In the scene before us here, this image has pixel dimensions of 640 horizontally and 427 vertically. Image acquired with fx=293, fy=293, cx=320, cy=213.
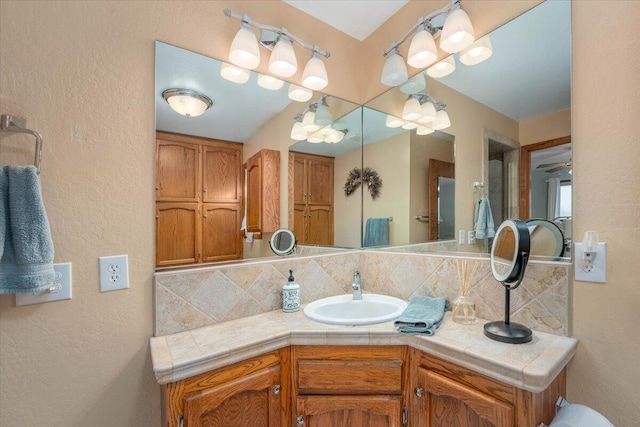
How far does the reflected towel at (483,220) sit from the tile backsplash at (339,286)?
12cm

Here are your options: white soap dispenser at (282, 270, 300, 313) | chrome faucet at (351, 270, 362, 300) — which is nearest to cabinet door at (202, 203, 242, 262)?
white soap dispenser at (282, 270, 300, 313)

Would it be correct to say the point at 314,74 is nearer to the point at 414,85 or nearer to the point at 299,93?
the point at 299,93

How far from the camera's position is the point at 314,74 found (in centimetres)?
155

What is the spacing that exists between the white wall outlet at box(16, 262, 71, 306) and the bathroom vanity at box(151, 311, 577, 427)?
346 millimetres

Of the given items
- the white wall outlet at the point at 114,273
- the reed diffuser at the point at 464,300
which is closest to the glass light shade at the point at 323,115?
the reed diffuser at the point at 464,300

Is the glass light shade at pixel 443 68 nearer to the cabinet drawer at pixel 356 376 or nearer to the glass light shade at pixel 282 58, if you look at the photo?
the glass light shade at pixel 282 58

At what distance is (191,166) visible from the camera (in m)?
1.28

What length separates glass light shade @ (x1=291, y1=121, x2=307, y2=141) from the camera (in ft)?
5.50

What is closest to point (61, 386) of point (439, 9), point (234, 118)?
point (234, 118)

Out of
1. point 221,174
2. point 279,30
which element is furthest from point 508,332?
point 279,30

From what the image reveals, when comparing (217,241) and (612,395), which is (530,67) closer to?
(612,395)

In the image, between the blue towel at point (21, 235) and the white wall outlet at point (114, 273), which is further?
the white wall outlet at point (114, 273)

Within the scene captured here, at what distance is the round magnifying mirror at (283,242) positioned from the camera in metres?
1.53

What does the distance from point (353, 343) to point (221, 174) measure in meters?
0.93
